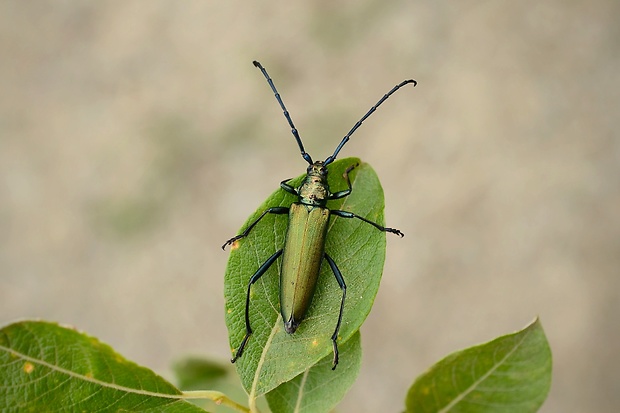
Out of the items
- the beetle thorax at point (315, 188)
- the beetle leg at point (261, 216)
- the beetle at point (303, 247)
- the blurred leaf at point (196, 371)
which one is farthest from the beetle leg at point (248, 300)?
the blurred leaf at point (196, 371)

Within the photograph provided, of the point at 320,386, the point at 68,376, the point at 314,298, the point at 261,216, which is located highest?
the point at 261,216

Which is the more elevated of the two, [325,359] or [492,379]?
[325,359]

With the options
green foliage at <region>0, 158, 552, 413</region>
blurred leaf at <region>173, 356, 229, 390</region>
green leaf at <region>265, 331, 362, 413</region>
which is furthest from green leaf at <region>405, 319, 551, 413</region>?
blurred leaf at <region>173, 356, 229, 390</region>

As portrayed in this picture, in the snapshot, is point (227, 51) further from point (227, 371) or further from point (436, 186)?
point (227, 371)

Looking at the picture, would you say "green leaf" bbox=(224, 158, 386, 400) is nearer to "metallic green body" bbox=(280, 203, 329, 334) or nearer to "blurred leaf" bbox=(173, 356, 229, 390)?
"metallic green body" bbox=(280, 203, 329, 334)

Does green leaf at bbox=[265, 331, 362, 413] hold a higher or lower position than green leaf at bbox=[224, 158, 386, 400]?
lower

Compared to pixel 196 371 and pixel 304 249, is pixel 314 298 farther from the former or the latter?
pixel 196 371

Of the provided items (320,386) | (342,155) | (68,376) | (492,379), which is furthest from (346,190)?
(342,155)
